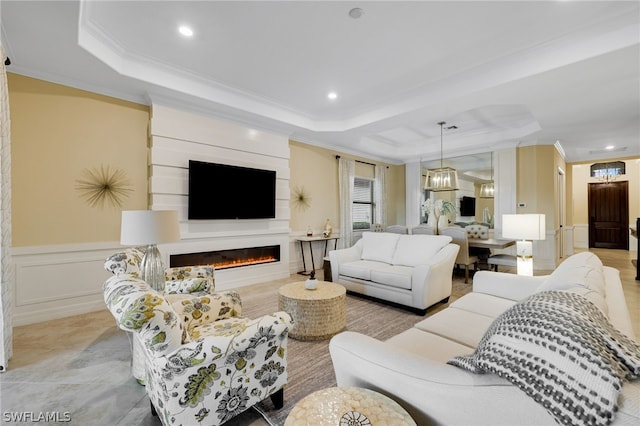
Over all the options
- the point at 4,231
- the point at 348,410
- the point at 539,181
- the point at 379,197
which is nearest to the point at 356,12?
the point at 348,410

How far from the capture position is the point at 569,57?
291cm

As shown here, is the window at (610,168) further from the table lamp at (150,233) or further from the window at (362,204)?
the table lamp at (150,233)

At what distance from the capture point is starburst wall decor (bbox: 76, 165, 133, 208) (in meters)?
3.39

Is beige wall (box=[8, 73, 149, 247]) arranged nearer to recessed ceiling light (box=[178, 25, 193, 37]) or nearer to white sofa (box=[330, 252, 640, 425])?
recessed ceiling light (box=[178, 25, 193, 37])

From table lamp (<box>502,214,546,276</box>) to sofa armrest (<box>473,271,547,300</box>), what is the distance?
54 centimetres

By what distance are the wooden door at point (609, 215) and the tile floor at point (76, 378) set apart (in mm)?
7594

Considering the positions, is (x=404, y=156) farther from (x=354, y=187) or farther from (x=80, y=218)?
(x=80, y=218)

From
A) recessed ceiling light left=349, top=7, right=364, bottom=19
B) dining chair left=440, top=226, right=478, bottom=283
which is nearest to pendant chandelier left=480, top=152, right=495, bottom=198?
dining chair left=440, top=226, right=478, bottom=283

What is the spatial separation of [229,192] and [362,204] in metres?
3.72

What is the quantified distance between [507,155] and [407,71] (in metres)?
4.01

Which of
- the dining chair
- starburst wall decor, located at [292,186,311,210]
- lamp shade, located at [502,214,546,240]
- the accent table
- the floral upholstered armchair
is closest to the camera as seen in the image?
the accent table

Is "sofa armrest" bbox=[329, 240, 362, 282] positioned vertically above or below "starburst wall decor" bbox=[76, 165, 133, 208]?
below

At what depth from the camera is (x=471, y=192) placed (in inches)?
269

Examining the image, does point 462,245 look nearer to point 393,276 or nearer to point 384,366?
point 393,276
